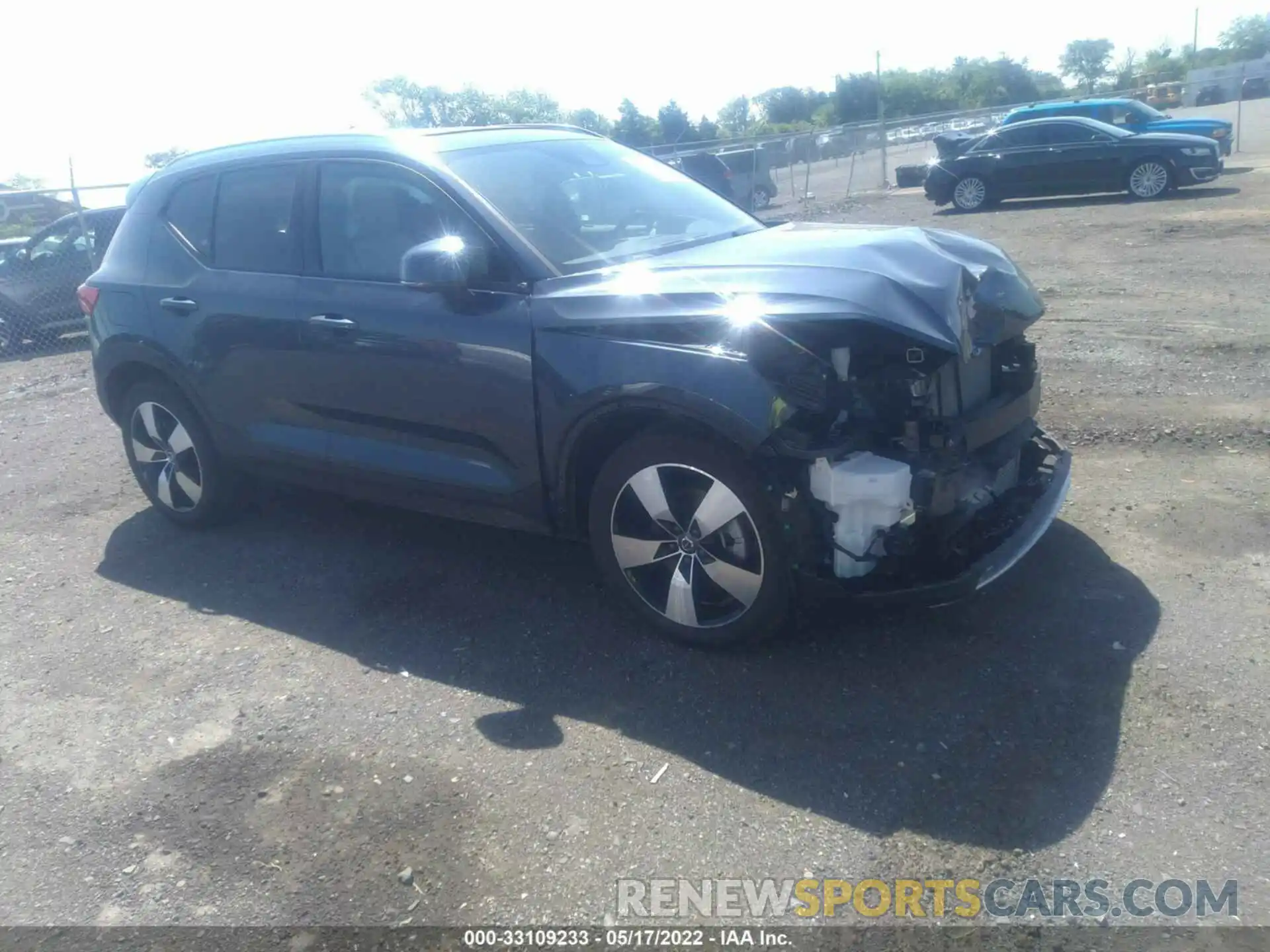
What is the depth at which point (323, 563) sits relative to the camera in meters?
5.46

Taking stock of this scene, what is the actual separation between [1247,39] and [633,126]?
277 feet

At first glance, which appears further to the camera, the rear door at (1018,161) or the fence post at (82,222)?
the rear door at (1018,161)

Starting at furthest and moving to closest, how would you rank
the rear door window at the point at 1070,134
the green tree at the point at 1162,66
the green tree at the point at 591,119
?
1. the green tree at the point at 1162,66
2. the green tree at the point at 591,119
3. the rear door window at the point at 1070,134

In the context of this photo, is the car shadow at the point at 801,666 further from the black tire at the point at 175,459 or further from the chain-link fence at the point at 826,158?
the chain-link fence at the point at 826,158

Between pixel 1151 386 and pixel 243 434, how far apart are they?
208 inches

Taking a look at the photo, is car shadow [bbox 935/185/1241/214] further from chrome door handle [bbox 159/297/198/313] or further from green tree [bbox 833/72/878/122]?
green tree [bbox 833/72/878/122]

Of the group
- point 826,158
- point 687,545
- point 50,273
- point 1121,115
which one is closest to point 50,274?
point 50,273

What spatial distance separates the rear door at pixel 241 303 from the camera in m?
5.07

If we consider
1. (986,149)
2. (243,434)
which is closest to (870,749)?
(243,434)

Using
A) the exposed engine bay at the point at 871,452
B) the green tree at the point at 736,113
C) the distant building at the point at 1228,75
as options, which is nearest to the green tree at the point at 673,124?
the distant building at the point at 1228,75

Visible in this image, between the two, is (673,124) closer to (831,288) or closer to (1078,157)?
(1078,157)

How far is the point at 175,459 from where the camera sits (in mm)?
5855

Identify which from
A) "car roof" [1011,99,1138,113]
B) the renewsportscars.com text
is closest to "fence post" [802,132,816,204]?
"car roof" [1011,99,1138,113]

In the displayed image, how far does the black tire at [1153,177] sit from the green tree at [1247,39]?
7775cm
